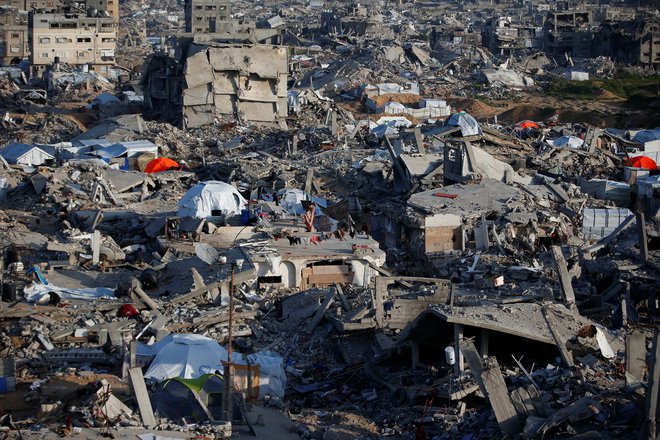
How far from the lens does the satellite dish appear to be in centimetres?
1817

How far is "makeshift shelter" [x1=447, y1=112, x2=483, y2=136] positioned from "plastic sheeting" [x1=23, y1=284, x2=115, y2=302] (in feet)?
44.8

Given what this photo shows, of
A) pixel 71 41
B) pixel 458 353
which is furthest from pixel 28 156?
pixel 71 41

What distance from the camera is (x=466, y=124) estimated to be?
101 feet

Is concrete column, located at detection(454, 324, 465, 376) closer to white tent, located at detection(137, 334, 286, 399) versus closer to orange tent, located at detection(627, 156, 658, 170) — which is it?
white tent, located at detection(137, 334, 286, 399)

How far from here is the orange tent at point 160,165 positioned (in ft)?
94.2

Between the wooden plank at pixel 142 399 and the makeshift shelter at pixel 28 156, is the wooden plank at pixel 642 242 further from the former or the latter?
the makeshift shelter at pixel 28 156

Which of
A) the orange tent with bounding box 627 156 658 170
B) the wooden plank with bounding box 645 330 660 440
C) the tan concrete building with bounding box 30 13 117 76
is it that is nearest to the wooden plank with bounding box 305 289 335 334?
the wooden plank with bounding box 645 330 660 440

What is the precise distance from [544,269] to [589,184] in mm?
8581

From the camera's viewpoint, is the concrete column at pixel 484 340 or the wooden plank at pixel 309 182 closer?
the concrete column at pixel 484 340

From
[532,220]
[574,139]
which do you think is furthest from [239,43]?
[532,220]

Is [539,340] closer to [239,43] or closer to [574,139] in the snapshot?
[574,139]

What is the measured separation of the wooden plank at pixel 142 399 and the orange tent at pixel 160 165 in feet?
55.0

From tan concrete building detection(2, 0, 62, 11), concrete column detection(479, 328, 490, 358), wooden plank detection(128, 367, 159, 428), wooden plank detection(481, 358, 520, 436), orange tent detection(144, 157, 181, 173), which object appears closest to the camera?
wooden plank detection(481, 358, 520, 436)

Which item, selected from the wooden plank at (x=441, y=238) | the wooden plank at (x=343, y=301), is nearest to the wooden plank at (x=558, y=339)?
the wooden plank at (x=343, y=301)
